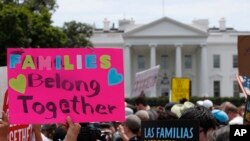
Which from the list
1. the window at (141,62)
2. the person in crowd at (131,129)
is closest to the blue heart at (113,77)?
the person in crowd at (131,129)

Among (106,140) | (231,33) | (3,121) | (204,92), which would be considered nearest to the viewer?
(3,121)

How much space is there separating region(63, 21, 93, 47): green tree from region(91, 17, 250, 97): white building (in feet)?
68.9

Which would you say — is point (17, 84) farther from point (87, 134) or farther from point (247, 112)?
point (87, 134)

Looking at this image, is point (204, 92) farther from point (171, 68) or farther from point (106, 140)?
point (106, 140)

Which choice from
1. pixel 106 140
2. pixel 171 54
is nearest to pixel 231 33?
pixel 171 54

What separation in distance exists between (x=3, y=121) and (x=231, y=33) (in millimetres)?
87170

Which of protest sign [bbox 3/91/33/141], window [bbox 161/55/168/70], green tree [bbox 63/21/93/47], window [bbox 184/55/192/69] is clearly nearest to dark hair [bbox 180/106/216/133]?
protest sign [bbox 3/91/33/141]

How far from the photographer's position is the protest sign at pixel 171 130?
15.9 ft

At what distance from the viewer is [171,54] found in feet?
287

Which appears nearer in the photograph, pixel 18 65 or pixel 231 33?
pixel 18 65

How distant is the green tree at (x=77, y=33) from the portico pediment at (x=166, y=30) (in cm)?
2135

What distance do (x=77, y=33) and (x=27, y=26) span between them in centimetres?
1511

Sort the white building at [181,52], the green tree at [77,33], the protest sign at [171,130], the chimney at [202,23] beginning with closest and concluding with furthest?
the protest sign at [171,130] → the green tree at [77,33] → the white building at [181,52] → the chimney at [202,23]

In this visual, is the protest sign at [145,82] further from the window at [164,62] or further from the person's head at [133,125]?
the window at [164,62]
